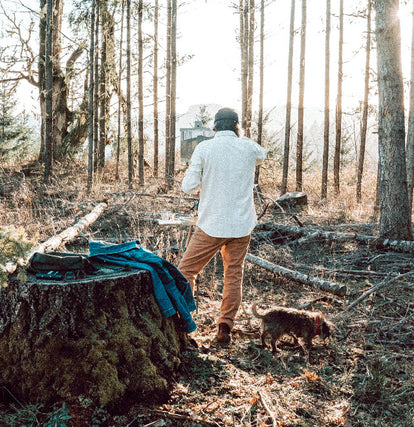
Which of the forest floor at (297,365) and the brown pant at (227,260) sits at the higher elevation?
the brown pant at (227,260)

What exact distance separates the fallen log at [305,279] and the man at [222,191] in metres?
1.68

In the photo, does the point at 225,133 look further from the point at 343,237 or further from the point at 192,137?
the point at 192,137

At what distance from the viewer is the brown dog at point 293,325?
407 centimetres

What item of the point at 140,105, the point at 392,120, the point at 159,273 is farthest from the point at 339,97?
the point at 159,273

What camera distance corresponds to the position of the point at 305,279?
570 cm

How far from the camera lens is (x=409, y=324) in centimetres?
466

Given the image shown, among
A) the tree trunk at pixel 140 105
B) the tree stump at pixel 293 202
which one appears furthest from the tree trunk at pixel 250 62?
the tree stump at pixel 293 202

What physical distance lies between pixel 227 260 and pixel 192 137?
3040 centimetres

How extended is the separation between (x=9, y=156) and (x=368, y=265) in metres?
28.1

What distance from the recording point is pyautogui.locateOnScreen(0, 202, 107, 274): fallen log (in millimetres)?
2998

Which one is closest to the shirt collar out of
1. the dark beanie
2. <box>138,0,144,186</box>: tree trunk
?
the dark beanie

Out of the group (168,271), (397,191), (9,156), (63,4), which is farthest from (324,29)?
(9,156)

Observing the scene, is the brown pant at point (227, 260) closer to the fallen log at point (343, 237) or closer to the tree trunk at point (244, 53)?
the fallen log at point (343, 237)

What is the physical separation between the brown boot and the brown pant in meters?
0.04
